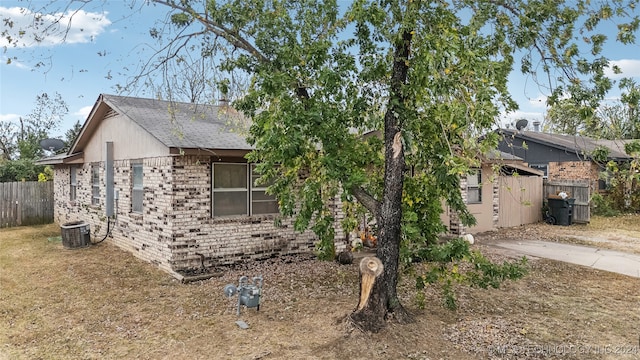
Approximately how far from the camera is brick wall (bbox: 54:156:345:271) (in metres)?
8.41

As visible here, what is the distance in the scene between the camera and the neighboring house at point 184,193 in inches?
332

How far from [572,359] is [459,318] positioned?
4.94ft

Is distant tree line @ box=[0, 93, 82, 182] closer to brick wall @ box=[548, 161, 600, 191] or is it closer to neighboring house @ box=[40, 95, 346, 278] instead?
neighboring house @ box=[40, 95, 346, 278]

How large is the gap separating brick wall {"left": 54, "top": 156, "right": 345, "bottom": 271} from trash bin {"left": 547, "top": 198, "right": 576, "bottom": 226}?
997 centimetres

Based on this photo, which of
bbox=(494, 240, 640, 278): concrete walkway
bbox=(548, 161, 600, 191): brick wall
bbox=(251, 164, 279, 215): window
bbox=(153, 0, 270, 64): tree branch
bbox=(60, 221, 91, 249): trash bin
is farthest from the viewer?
bbox=(548, 161, 600, 191): brick wall

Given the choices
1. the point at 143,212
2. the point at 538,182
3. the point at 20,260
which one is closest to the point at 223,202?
the point at 143,212

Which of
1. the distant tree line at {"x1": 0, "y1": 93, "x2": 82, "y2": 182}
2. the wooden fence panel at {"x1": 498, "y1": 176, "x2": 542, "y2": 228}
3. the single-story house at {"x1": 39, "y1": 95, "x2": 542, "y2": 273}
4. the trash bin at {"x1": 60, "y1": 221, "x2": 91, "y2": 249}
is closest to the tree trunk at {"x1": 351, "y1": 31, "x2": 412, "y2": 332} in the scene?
the single-story house at {"x1": 39, "y1": 95, "x2": 542, "y2": 273}

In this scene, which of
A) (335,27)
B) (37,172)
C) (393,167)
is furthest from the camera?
(37,172)

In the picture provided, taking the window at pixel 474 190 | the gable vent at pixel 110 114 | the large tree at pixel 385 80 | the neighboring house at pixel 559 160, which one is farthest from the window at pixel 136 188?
the neighboring house at pixel 559 160

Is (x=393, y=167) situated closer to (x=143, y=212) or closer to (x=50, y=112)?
(x=143, y=212)

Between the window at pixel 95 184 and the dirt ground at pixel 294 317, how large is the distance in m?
→ 3.71

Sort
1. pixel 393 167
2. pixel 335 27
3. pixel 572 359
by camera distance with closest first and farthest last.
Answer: pixel 572 359
pixel 393 167
pixel 335 27

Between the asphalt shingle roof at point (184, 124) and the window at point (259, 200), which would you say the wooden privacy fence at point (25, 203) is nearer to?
the asphalt shingle roof at point (184, 124)

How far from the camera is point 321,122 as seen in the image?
561cm
